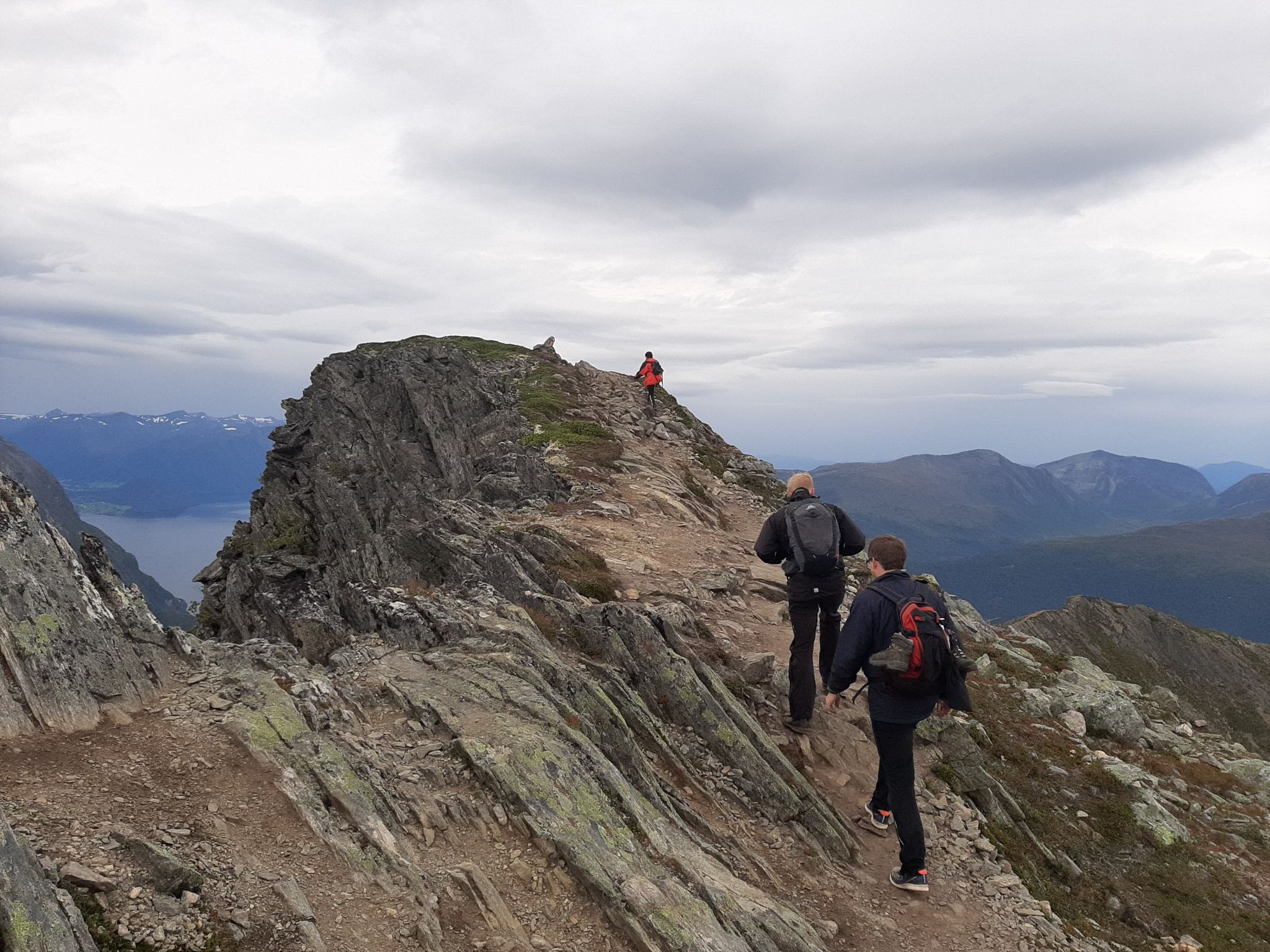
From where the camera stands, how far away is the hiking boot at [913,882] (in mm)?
10508

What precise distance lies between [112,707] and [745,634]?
13671 millimetres

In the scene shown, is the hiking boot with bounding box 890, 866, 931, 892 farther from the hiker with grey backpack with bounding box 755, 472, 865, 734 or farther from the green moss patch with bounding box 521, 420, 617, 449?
the green moss patch with bounding box 521, 420, 617, 449

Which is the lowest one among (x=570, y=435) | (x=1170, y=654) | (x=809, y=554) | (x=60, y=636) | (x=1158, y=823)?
(x=1170, y=654)

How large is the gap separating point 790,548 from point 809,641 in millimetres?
1858

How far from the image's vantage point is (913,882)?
34.6ft

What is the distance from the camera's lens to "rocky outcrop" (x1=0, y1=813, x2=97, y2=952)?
5.77 meters

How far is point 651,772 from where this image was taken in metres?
11.8

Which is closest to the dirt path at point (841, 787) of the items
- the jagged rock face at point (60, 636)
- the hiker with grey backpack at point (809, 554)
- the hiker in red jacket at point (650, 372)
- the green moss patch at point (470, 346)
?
the hiker with grey backpack at point (809, 554)

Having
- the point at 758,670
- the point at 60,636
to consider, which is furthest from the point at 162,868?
the point at 758,670

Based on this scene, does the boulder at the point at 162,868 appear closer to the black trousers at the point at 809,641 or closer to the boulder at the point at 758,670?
the black trousers at the point at 809,641

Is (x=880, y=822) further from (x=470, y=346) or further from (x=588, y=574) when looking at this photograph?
(x=470, y=346)

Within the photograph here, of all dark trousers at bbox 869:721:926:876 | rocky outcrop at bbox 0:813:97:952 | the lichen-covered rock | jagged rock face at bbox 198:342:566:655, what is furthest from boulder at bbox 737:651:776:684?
jagged rock face at bbox 198:342:566:655

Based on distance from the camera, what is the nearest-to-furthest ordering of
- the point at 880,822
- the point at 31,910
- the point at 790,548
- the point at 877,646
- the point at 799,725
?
the point at 31,910 < the point at 877,646 < the point at 880,822 < the point at 790,548 < the point at 799,725

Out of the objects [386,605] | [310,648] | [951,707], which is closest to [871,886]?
[951,707]
